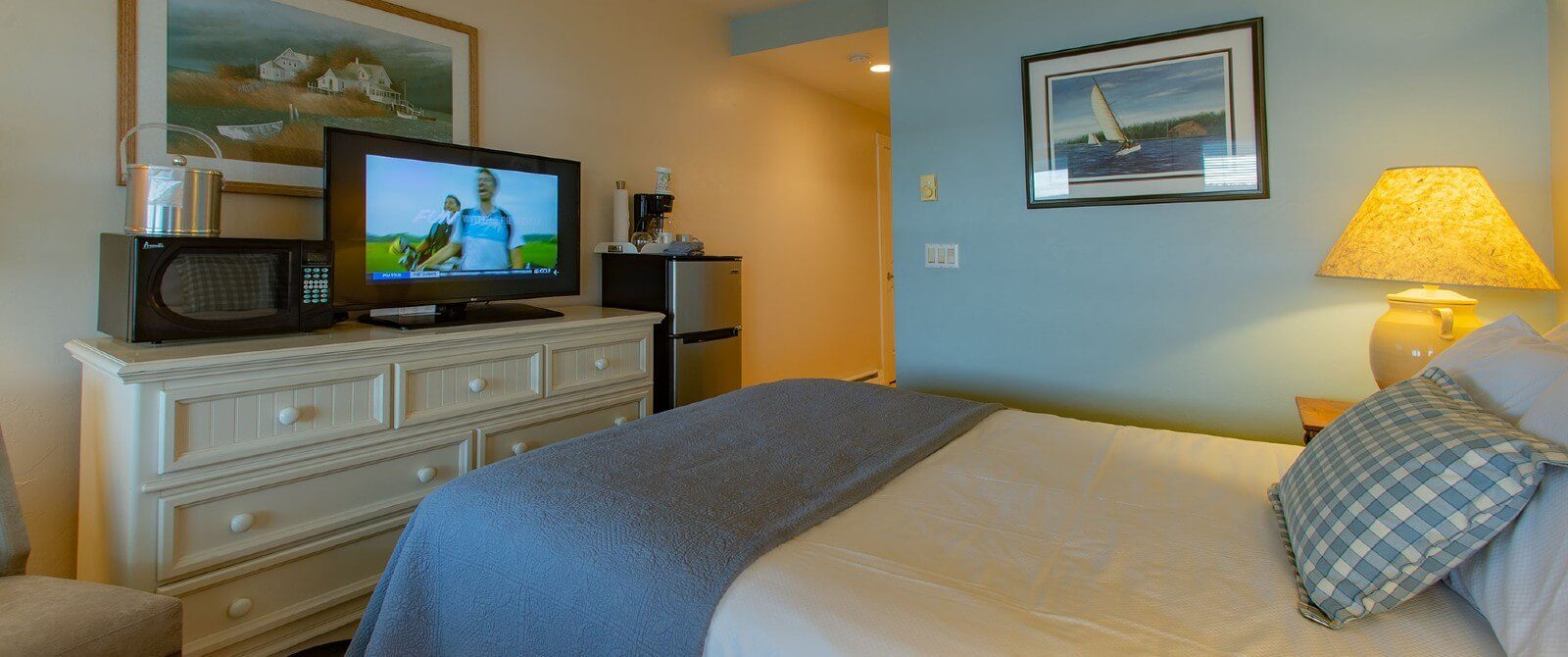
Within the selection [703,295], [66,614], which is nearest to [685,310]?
[703,295]

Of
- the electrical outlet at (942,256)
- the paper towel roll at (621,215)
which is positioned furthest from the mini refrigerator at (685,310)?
the electrical outlet at (942,256)

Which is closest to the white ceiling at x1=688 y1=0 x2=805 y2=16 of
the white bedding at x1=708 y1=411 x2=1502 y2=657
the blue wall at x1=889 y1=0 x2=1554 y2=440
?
the blue wall at x1=889 y1=0 x2=1554 y2=440

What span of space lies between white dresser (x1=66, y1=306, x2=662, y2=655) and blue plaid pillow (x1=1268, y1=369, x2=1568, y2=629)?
2.16 metres

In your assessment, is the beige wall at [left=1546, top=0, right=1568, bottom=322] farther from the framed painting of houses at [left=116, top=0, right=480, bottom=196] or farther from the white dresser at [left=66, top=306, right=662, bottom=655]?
the framed painting of houses at [left=116, top=0, right=480, bottom=196]

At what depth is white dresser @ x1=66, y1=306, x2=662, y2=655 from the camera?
5.41 ft

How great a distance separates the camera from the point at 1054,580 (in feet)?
3.39

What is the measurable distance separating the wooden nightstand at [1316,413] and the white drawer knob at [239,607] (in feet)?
9.09

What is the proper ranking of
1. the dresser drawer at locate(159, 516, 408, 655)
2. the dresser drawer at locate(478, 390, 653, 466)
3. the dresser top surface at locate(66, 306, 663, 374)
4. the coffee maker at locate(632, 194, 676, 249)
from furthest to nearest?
the coffee maker at locate(632, 194, 676, 249) → the dresser drawer at locate(478, 390, 653, 466) → the dresser drawer at locate(159, 516, 408, 655) → the dresser top surface at locate(66, 306, 663, 374)

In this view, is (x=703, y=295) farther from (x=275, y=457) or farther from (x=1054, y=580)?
(x=1054, y=580)

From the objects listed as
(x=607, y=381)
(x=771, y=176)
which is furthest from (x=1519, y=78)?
(x=771, y=176)

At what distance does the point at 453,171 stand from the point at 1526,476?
2.71 m

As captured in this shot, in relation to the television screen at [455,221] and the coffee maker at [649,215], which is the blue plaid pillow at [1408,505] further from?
the coffee maker at [649,215]

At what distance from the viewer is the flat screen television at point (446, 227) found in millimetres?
2205

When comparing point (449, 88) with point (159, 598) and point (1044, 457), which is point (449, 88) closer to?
point (159, 598)
